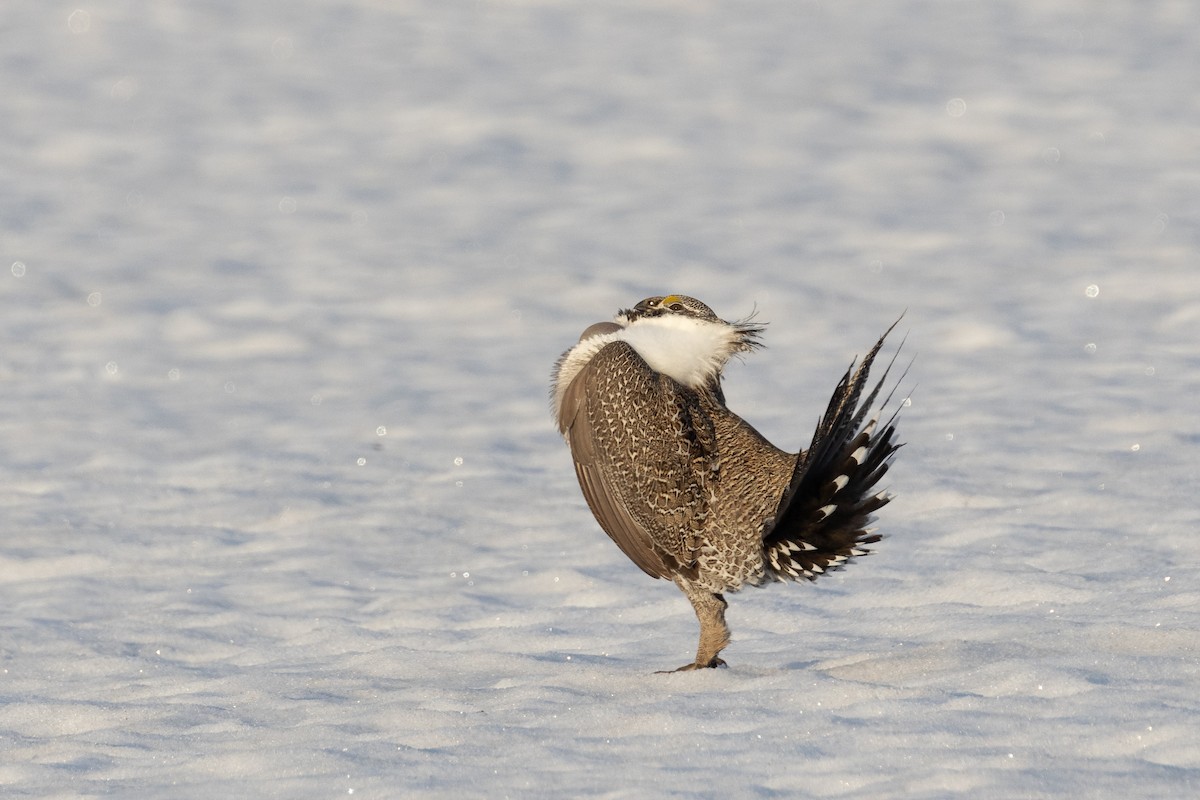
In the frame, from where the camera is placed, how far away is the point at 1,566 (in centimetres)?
706

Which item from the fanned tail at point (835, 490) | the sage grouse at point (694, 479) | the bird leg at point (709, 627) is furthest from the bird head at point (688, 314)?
the bird leg at point (709, 627)

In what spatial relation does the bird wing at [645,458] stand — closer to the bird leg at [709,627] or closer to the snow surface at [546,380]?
the bird leg at [709,627]

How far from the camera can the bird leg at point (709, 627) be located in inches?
201

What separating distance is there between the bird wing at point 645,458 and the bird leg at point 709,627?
0.34ft

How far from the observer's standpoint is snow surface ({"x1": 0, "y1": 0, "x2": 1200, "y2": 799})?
448cm

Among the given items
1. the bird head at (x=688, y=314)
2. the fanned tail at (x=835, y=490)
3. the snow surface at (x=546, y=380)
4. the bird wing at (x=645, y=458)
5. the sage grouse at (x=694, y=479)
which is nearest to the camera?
the snow surface at (x=546, y=380)

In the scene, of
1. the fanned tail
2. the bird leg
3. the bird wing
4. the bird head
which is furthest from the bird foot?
the bird head

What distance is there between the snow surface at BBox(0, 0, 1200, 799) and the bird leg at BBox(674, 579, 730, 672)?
110mm

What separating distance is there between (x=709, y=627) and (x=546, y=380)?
16.6 ft

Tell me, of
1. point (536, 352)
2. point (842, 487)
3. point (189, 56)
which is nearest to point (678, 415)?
point (842, 487)

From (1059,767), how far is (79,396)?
7389mm

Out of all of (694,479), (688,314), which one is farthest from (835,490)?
(688,314)

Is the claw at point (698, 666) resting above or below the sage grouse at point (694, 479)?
below

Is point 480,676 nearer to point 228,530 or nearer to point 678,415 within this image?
point 678,415
